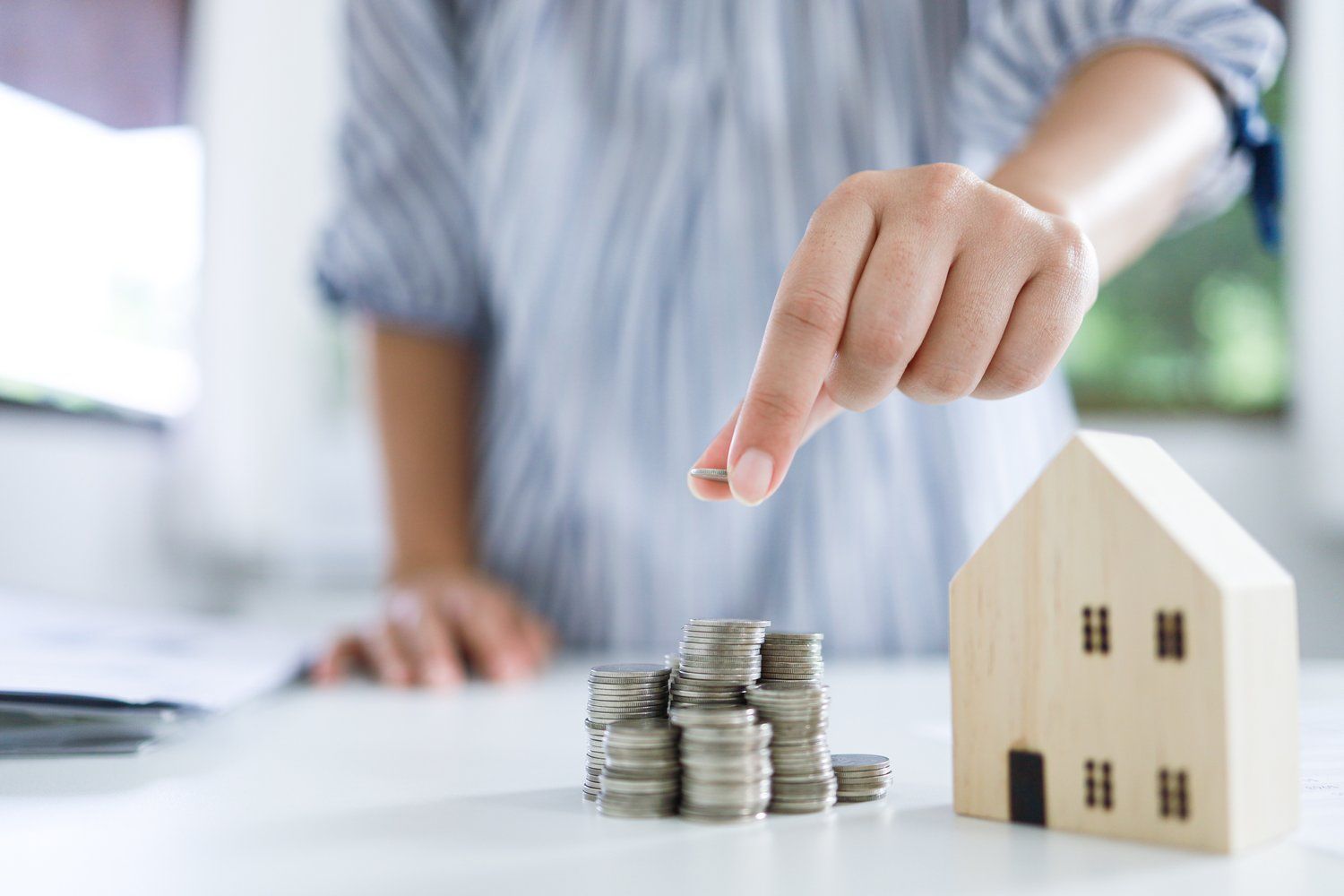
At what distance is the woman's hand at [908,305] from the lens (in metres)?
0.58

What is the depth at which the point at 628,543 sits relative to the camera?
4.65 ft

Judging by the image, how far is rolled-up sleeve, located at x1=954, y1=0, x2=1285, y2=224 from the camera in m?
1.00

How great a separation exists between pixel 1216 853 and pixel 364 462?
250 cm

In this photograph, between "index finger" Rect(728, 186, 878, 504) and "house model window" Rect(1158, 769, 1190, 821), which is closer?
"house model window" Rect(1158, 769, 1190, 821)

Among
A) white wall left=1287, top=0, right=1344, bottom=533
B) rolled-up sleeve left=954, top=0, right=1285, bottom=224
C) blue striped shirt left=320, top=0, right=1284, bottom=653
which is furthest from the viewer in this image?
white wall left=1287, top=0, right=1344, bottom=533

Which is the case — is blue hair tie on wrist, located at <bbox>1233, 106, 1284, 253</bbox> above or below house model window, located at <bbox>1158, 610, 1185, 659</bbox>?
above

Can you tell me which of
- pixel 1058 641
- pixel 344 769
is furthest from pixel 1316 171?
pixel 344 769

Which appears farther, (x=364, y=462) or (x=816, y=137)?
(x=364, y=462)

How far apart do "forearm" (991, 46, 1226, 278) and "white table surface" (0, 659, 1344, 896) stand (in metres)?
0.42

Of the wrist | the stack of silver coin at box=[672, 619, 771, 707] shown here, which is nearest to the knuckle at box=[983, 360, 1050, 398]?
the stack of silver coin at box=[672, 619, 771, 707]

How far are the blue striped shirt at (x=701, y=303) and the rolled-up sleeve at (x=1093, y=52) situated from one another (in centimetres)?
1

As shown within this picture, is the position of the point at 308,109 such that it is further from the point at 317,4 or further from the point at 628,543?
the point at 628,543

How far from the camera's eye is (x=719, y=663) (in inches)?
23.0

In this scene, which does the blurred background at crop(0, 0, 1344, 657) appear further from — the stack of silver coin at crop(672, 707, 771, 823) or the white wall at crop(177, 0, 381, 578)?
the stack of silver coin at crop(672, 707, 771, 823)
